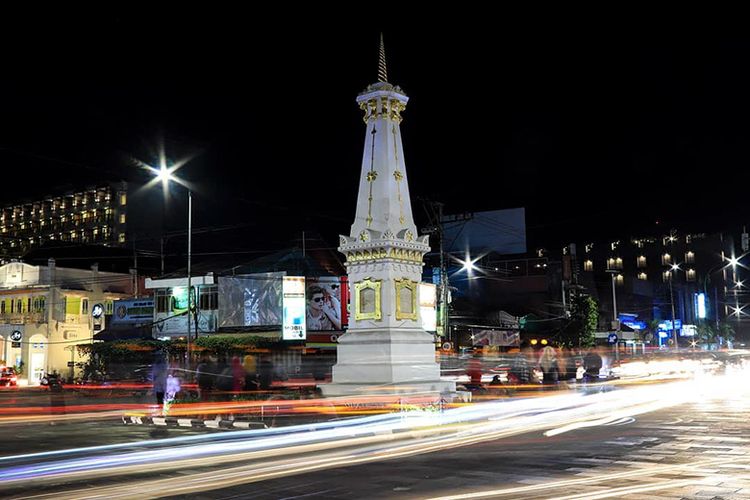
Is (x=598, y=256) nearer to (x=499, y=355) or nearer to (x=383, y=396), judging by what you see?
(x=499, y=355)

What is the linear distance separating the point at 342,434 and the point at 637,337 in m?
57.5

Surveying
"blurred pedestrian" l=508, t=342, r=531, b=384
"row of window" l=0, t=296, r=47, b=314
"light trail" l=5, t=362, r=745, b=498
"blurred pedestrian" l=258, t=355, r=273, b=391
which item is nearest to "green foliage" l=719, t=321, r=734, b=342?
"blurred pedestrian" l=508, t=342, r=531, b=384

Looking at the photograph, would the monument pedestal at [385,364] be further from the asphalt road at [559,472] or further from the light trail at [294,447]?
the asphalt road at [559,472]

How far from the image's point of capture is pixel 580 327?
5459 cm

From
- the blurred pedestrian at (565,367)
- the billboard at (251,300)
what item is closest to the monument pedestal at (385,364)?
the blurred pedestrian at (565,367)

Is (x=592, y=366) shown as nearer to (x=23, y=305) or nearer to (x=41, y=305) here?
(x=41, y=305)

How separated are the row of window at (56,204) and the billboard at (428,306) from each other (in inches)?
3247

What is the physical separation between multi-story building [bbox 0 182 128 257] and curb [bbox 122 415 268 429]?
8271 centimetres

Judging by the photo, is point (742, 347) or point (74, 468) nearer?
point (74, 468)

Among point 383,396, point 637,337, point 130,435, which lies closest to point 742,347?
point 637,337

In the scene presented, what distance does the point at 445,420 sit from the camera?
60.8 feet

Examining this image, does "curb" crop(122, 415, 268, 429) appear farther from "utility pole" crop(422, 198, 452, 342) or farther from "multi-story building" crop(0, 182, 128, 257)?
"multi-story building" crop(0, 182, 128, 257)

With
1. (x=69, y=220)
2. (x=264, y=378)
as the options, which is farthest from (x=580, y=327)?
(x=69, y=220)

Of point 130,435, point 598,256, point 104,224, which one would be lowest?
point 130,435
